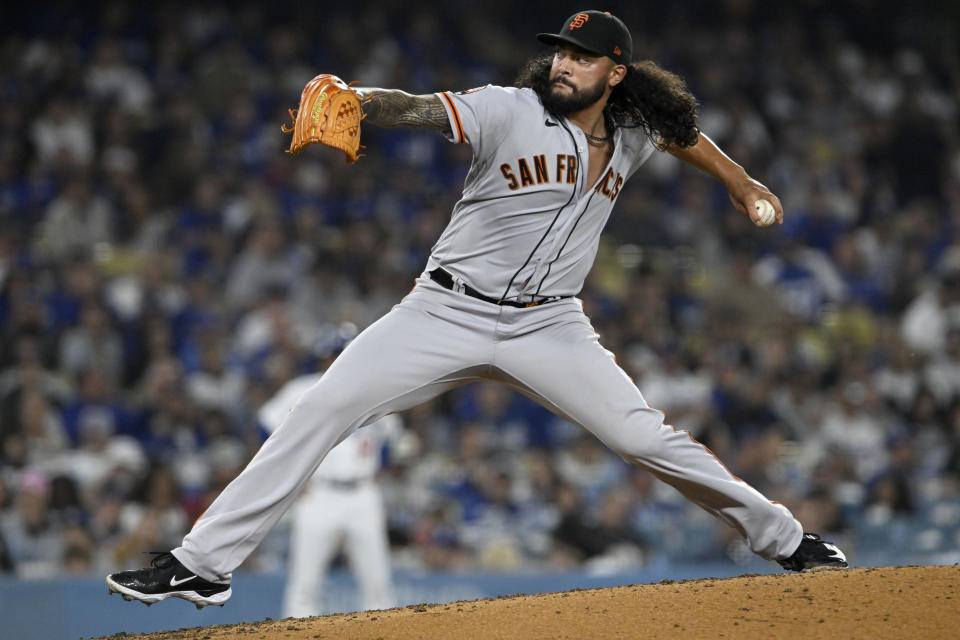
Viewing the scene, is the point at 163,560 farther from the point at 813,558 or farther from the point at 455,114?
the point at 813,558

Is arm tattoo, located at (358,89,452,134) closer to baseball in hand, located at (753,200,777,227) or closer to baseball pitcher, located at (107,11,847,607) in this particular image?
baseball pitcher, located at (107,11,847,607)

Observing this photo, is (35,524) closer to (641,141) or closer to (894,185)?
(641,141)

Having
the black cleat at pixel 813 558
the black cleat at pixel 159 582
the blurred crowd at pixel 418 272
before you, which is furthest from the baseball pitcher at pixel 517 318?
the blurred crowd at pixel 418 272

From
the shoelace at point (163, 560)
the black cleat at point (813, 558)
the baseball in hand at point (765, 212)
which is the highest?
the baseball in hand at point (765, 212)

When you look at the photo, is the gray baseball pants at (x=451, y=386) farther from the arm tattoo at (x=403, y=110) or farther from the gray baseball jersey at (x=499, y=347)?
the arm tattoo at (x=403, y=110)

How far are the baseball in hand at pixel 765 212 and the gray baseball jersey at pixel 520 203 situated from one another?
0.56 m

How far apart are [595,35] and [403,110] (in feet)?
2.41

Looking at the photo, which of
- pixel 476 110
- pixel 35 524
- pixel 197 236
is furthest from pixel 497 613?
pixel 197 236

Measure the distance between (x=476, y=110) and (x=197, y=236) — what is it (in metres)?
6.66

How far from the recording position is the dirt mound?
11.1 ft

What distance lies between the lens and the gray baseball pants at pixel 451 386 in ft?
11.6

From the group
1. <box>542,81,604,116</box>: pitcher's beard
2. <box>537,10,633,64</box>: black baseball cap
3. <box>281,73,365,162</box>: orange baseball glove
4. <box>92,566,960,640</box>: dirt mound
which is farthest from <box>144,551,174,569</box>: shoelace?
<box>537,10,633,64</box>: black baseball cap

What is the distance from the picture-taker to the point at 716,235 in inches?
440

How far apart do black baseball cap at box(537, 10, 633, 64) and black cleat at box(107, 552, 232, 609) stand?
2104 millimetres
